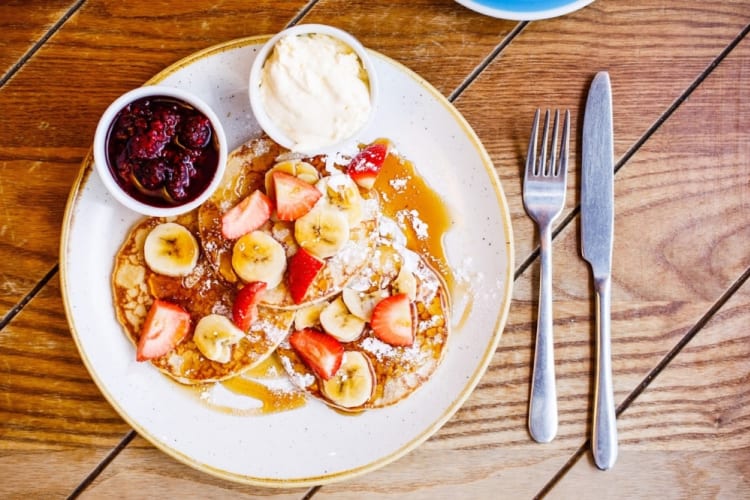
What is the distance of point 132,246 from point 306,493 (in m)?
0.63

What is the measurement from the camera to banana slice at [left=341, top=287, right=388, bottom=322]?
1439mm

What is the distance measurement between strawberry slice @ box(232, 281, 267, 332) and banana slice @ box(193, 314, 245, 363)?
Result: 0.02 metres

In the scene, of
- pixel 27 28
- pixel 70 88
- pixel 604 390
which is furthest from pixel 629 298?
pixel 27 28

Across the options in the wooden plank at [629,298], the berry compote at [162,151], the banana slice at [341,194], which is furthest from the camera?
the wooden plank at [629,298]

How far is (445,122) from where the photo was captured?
1441 mm

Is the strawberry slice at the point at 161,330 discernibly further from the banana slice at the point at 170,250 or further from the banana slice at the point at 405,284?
the banana slice at the point at 405,284

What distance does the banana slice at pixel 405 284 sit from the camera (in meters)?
1.44

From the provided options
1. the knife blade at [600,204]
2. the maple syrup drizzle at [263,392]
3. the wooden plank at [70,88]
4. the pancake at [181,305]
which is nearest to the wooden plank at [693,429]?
the knife blade at [600,204]

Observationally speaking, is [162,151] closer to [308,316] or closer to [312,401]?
[308,316]

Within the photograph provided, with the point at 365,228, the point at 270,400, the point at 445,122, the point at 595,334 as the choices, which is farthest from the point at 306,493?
the point at 445,122

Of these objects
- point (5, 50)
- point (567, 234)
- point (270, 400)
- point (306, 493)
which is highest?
point (5, 50)

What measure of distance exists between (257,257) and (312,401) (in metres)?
0.32

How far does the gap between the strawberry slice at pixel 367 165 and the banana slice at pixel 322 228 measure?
8 centimetres

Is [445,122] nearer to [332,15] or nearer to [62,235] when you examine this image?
[332,15]
